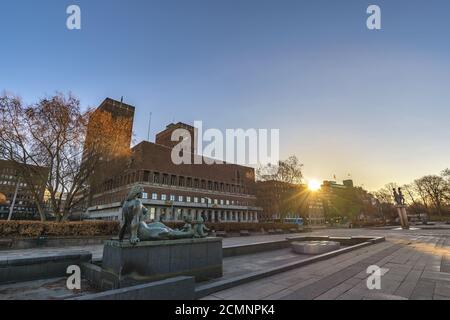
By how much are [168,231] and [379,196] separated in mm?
82423

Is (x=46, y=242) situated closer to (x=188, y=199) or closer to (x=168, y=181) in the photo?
(x=168, y=181)

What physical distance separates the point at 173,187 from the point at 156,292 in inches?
1975

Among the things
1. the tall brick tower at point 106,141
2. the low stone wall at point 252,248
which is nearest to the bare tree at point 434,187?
the low stone wall at point 252,248

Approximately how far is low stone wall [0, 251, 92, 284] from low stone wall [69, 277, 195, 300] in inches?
165

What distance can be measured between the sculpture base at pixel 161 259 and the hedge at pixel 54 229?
48.8 ft

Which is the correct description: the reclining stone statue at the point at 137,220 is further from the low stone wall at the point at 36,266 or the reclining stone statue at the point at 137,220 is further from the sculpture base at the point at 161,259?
the low stone wall at the point at 36,266

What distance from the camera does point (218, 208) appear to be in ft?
204

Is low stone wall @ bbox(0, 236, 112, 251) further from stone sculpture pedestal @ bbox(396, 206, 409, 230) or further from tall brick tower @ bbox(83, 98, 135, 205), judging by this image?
stone sculpture pedestal @ bbox(396, 206, 409, 230)

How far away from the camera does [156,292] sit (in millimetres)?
4215

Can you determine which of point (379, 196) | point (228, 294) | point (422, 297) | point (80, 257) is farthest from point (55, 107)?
point (379, 196)

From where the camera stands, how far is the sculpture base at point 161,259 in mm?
5305

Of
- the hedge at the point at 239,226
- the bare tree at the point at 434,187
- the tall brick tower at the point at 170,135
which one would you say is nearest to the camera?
the hedge at the point at 239,226

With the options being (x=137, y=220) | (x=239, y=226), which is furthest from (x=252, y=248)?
(x=239, y=226)

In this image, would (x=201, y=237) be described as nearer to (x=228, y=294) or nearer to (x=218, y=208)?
(x=228, y=294)
